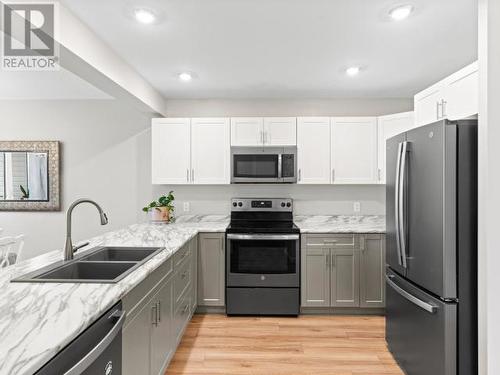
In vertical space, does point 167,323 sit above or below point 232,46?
below

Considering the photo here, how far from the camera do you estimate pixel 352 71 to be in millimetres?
3057


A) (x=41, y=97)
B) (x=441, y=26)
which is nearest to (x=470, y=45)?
(x=441, y=26)

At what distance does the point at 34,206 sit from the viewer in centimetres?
411

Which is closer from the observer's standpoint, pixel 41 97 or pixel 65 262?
pixel 65 262

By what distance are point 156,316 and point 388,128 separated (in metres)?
3.03

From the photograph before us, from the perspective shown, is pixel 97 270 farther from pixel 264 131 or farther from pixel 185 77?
pixel 264 131

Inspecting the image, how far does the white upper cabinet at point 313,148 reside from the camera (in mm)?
3725

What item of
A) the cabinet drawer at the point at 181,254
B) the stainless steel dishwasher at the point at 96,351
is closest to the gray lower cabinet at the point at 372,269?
the cabinet drawer at the point at 181,254

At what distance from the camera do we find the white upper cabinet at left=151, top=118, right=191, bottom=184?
3781 mm

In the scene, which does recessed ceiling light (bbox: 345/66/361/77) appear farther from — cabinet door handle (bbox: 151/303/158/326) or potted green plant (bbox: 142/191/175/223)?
cabinet door handle (bbox: 151/303/158/326)

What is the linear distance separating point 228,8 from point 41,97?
3251 millimetres

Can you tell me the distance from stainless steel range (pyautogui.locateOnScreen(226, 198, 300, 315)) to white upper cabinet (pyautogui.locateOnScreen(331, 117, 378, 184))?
910mm

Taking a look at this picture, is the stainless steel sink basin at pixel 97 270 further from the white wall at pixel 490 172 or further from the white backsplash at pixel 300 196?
the white backsplash at pixel 300 196

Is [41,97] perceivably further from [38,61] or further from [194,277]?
[194,277]
